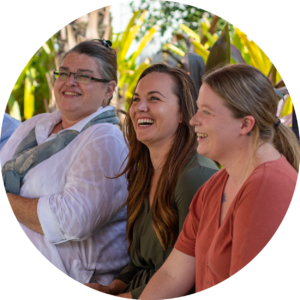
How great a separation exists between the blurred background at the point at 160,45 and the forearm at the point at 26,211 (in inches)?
17.4

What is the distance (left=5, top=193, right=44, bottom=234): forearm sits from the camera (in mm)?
1036

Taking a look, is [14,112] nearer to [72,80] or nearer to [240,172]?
[72,80]

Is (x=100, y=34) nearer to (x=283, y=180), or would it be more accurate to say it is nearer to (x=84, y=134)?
(x=84, y=134)

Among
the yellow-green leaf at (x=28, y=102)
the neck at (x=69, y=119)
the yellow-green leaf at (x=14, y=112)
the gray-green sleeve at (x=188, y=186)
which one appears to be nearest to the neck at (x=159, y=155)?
the gray-green sleeve at (x=188, y=186)

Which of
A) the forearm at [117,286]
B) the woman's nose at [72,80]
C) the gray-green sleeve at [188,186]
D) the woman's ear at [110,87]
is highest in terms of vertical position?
the woman's nose at [72,80]

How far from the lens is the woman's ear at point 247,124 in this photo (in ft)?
2.33

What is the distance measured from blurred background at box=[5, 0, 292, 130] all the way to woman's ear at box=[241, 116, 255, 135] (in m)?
0.39

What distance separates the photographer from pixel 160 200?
3.10 ft

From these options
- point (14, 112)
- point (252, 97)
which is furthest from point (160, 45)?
point (252, 97)

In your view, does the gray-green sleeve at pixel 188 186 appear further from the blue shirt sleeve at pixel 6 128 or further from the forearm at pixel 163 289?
the blue shirt sleeve at pixel 6 128

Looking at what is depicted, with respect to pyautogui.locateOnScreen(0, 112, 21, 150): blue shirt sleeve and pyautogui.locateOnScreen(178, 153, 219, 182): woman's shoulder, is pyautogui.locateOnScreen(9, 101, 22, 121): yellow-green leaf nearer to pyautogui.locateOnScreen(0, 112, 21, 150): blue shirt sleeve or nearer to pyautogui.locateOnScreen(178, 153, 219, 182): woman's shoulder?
pyautogui.locateOnScreen(0, 112, 21, 150): blue shirt sleeve

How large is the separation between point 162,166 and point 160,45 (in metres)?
0.96

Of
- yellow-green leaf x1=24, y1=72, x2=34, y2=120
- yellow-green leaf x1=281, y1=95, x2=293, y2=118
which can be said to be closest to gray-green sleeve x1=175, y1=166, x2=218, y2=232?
yellow-green leaf x1=281, y1=95, x2=293, y2=118

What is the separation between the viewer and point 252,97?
2.30 ft
